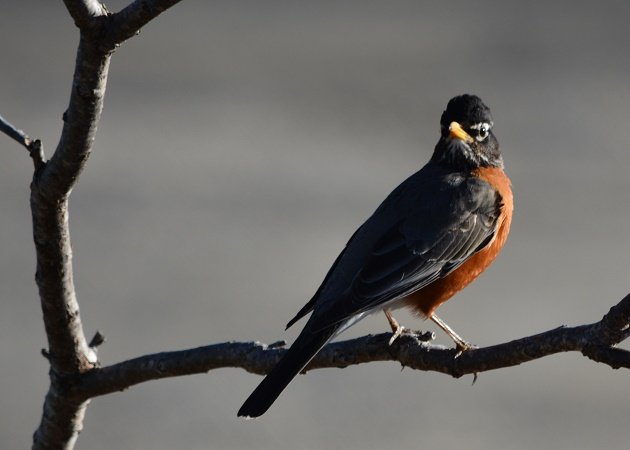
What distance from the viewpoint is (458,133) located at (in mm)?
4855

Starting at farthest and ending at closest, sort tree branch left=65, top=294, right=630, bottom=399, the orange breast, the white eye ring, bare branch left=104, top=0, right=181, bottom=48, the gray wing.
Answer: the white eye ring < the orange breast < the gray wing < tree branch left=65, top=294, right=630, bottom=399 < bare branch left=104, top=0, right=181, bottom=48

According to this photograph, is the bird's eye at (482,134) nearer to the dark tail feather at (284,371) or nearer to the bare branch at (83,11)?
the dark tail feather at (284,371)

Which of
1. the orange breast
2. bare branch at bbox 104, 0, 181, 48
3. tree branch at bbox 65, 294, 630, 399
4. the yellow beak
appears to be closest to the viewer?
bare branch at bbox 104, 0, 181, 48

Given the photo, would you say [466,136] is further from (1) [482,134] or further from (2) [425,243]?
(2) [425,243]

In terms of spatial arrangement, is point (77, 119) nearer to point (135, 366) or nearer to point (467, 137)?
point (135, 366)

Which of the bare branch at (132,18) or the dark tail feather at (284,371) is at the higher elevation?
the bare branch at (132,18)

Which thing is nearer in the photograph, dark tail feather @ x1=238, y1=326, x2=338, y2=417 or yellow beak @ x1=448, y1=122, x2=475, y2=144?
dark tail feather @ x1=238, y1=326, x2=338, y2=417

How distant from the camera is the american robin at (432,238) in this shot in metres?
4.12

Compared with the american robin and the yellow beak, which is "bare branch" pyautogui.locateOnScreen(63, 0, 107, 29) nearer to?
the american robin

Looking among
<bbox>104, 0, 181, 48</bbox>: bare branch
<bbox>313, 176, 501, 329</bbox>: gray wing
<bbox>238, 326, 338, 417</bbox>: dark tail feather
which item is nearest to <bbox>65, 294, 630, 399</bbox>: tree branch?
<bbox>238, 326, 338, 417</bbox>: dark tail feather

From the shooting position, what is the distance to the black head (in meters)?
4.89

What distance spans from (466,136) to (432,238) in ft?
2.18

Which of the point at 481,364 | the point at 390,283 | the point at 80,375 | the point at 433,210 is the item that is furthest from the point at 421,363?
the point at 433,210

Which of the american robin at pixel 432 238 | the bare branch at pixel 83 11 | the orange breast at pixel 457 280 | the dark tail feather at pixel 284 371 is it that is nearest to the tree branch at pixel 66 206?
the bare branch at pixel 83 11
